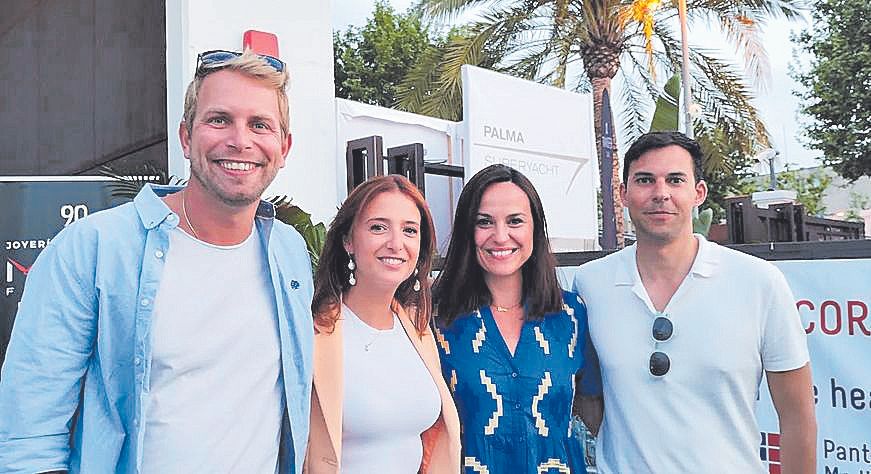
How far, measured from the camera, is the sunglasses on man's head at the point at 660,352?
2.44 m

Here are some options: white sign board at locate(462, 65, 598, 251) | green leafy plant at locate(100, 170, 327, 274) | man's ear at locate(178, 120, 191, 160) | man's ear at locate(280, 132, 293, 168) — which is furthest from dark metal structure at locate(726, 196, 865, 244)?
man's ear at locate(178, 120, 191, 160)

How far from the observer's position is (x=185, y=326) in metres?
1.94

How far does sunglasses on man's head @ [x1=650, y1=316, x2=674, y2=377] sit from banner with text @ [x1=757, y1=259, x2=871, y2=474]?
1.63 m

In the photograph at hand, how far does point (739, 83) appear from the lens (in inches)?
561

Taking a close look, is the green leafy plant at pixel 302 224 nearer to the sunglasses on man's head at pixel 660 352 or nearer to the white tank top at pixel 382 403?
the white tank top at pixel 382 403

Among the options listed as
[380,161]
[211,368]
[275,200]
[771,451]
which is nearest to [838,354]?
[771,451]

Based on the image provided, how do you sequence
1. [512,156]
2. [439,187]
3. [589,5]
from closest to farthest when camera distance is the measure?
[512,156], [439,187], [589,5]

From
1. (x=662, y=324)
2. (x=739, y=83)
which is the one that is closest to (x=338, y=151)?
(x=662, y=324)

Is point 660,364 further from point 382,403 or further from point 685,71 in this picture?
point 685,71

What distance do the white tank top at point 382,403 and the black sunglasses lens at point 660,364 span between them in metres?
0.71

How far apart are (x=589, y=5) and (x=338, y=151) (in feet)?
26.8

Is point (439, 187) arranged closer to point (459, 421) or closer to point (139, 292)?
point (459, 421)

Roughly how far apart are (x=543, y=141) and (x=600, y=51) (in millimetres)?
7714

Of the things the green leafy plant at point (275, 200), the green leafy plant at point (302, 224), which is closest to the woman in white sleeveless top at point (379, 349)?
the green leafy plant at point (275, 200)
